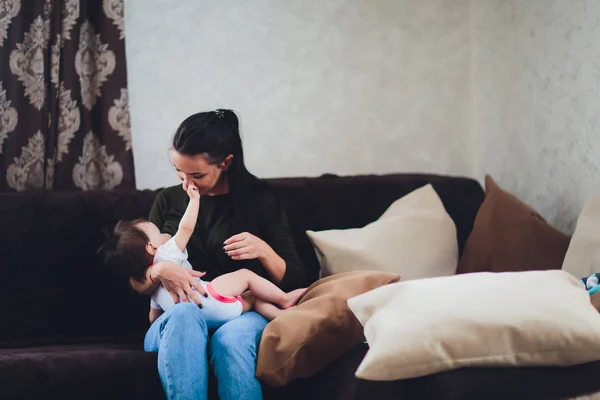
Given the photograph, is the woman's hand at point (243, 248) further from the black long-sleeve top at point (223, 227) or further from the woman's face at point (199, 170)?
the woman's face at point (199, 170)

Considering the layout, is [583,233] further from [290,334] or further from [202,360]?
[202,360]

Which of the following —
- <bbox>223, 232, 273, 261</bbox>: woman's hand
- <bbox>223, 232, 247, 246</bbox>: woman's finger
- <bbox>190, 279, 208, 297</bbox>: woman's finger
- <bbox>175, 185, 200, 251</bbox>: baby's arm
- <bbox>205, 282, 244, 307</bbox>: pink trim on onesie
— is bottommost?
<bbox>205, 282, 244, 307</bbox>: pink trim on onesie

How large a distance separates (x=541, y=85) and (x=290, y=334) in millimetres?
1537

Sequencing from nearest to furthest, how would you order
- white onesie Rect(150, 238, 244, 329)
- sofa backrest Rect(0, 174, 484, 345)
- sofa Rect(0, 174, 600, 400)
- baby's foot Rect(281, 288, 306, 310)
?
sofa Rect(0, 174, 600, 400), white onesie Rect(150, 238, 244, 329), baby's foot Rect(281, 288, 306, 310), sofa backrest Rect(0, 174, 484, 345)

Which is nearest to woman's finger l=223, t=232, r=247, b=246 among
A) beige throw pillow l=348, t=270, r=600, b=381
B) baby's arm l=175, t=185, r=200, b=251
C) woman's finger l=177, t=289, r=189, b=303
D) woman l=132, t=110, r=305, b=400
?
woman l=132, t=110, r=305, b=400

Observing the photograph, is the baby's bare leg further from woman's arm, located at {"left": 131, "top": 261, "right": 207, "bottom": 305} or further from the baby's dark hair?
the baby's dark hair

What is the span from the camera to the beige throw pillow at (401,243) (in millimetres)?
2455

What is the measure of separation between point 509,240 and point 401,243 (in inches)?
14.2

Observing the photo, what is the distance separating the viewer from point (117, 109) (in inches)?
105

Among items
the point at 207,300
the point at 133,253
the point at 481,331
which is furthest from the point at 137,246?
the point at 481,331

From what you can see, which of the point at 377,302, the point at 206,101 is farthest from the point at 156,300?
the point at 206,101

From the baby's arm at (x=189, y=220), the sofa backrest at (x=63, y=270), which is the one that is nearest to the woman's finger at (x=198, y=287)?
the baby's arm at (x=189, y=220)

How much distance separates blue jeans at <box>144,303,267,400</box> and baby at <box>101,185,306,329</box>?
17 cm

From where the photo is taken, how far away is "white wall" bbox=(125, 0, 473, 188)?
9.20ft
